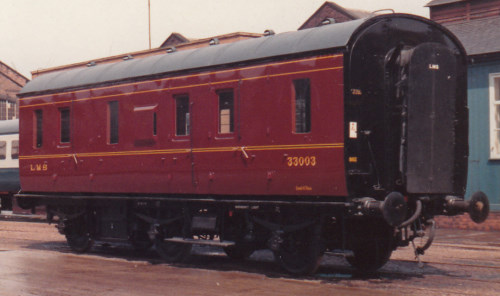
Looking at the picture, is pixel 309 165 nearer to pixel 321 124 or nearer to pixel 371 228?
pixel 321 124

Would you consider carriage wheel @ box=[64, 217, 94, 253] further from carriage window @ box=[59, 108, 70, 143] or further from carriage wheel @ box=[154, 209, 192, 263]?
carriage wheel @ box=[154, 209, 192, 263]

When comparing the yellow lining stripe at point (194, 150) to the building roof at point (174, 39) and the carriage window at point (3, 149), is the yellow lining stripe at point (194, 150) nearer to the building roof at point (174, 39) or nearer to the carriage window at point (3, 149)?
the carriage window at point (3, 149)

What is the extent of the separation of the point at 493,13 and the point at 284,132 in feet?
69.6

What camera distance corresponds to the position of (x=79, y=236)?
57.8 feet

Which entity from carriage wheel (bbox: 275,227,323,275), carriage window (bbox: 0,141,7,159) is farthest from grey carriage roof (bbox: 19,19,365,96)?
carriage window (bbox: 0,141,7,159)

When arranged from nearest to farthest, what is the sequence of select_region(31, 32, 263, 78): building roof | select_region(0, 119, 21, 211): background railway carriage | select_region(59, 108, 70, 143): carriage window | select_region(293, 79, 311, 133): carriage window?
select_region(293, 79, 311, 133): carriage window < select_region(59, 108, 70, 143): carriage window < select_region(0, 119, 21, 211): background railway carriage < select_region(31, 32, 263, 78): building roof

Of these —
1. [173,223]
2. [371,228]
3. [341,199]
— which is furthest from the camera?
[173,223]

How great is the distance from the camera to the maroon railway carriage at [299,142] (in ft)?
40.1

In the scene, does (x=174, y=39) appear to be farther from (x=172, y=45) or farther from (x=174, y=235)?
(x=174, y=235)

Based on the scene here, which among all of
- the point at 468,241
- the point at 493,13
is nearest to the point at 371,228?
the point at 468,241

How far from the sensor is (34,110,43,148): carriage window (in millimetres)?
18125

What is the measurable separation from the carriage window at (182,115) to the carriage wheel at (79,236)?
12.6 feet

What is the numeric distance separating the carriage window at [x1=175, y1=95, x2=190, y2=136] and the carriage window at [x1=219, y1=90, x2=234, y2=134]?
90 cm

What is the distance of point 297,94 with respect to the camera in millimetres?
12859
